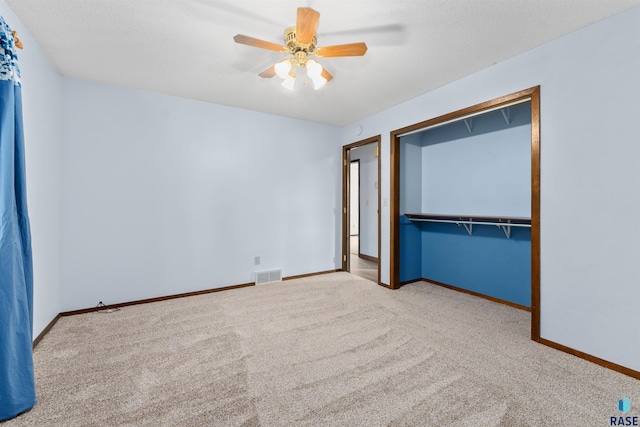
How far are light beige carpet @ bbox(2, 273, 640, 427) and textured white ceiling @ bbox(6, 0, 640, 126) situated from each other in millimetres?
2521

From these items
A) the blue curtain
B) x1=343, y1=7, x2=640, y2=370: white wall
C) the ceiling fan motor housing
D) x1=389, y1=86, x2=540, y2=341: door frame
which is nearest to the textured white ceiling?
the ceiling fan motor housing

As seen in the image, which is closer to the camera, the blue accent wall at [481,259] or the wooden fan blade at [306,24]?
the wooden fan blade at [306,24]

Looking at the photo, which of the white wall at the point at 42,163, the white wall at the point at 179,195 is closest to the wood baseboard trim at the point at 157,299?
the white wall at the point at 179,195

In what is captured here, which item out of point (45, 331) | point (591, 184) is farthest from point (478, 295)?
point (45, 331)

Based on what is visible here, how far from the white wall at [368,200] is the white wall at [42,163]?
177 inches

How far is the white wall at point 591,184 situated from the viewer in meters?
1.94

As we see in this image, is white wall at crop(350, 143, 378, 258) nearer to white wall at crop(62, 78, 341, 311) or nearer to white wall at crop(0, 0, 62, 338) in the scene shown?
white wall at crop(62, 78, 341, 311)

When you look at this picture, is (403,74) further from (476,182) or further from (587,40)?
(476,182)

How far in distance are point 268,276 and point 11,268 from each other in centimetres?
282

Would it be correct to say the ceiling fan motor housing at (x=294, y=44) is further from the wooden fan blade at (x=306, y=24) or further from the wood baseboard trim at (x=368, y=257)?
the wood baseboard trim at (x=368, y=257)

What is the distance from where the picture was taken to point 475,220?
3633mm

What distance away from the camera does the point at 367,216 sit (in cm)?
605

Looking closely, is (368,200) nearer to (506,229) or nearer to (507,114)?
(506,229)

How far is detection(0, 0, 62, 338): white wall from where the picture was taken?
7.18ft
